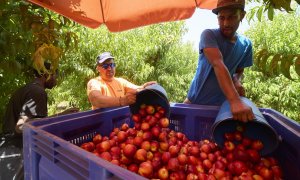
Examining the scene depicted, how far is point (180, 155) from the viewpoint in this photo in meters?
1.85

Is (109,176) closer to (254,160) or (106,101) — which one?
(254,160)

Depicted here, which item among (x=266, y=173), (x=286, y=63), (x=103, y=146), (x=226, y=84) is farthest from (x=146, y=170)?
(x=286, y=63)

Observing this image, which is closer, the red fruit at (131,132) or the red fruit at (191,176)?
the red fruit at (191,176)

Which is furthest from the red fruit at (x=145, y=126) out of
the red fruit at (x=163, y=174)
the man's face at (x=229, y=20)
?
the man's face at (x=229, y=20)

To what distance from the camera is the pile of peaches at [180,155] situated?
1645 millimetres

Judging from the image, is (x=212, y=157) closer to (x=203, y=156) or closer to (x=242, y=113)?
(x=203, y=156)

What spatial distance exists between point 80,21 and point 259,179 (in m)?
2.34

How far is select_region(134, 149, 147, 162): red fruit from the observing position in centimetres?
177

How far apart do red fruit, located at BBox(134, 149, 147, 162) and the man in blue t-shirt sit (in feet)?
2.21

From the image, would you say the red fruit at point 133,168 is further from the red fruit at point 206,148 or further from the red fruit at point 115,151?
the red fruit at point 206,148

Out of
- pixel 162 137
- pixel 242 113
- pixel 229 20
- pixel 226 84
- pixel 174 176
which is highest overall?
pixel 229 20

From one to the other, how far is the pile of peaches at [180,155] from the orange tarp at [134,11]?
61.0 inches

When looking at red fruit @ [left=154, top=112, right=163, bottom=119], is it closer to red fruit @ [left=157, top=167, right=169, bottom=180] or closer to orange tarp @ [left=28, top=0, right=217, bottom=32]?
red fruit @ [left=157, top=167, right=169, bottom=180]

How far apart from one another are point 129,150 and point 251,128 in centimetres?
81
